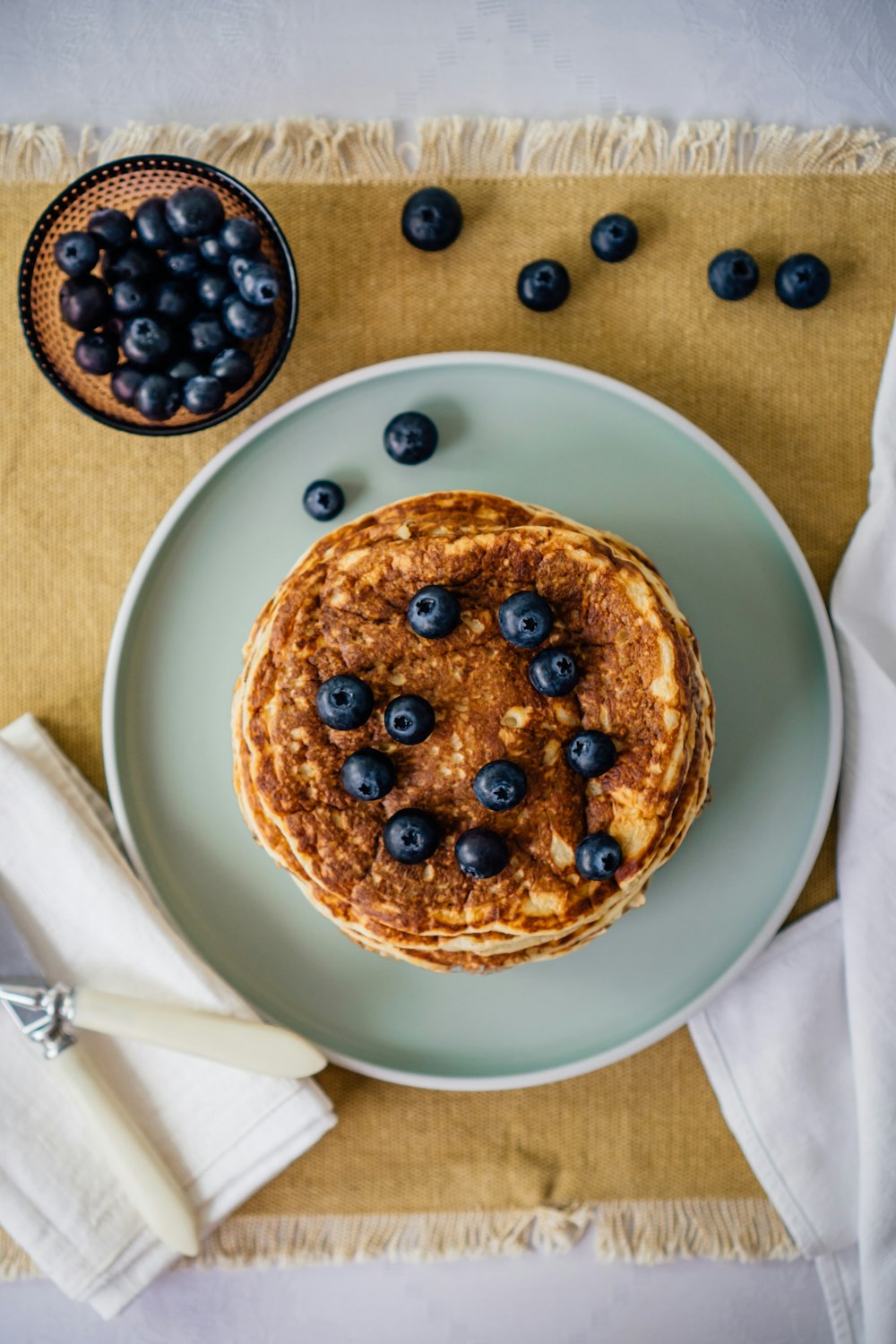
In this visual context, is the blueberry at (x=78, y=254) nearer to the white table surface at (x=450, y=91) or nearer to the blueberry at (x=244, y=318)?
the blueberry at (x=244, y=318)

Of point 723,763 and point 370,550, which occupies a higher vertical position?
point 370,550

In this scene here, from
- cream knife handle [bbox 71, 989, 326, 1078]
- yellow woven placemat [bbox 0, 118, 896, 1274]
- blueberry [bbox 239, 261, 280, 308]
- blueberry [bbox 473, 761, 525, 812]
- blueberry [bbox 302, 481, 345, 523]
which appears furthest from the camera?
yellow woven placemat [bbox 0, 118, 896, 1274]

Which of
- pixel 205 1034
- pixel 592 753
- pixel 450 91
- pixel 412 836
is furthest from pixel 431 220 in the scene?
pixel 205 1034

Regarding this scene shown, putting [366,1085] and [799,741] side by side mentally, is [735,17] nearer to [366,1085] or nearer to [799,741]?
[799,741]

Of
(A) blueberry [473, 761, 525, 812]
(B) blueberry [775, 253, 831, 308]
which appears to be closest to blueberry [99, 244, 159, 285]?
(A) blueberry [473, 761, 525, 812]

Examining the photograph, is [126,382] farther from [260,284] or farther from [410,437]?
[410,437]

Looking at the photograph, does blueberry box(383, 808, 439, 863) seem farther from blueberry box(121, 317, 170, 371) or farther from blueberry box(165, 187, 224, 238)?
blueberry box(165, 187, 224, 238)

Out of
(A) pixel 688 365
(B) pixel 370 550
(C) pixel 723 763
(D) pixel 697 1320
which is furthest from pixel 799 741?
(D) pixel 697 1320
